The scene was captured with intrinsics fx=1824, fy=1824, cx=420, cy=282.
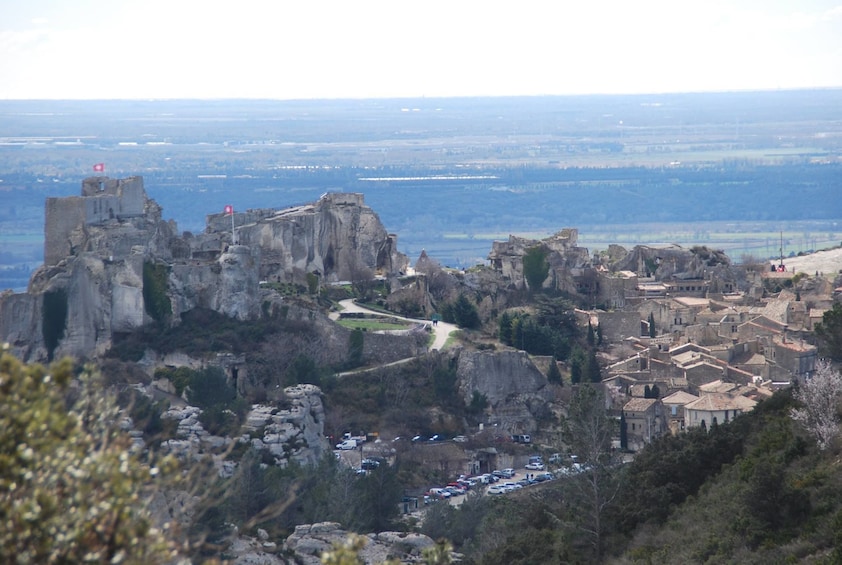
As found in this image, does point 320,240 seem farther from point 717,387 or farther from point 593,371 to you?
point 717,387

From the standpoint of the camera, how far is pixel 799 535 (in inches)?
850

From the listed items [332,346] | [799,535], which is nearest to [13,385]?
[799,535]

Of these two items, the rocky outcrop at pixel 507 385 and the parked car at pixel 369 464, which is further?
the rocky outcrop at pixel 507 385

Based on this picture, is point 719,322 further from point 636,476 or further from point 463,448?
point 636,476

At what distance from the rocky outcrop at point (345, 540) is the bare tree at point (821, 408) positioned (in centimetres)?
602

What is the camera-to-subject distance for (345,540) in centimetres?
2777

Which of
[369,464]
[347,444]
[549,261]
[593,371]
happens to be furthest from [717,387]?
[549,261]

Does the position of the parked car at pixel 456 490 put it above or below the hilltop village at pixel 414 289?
below

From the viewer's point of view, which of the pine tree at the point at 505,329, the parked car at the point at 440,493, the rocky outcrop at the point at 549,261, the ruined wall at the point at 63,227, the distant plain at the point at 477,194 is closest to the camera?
the parked car at the point at 440,493

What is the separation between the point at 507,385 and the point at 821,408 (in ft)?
45.6

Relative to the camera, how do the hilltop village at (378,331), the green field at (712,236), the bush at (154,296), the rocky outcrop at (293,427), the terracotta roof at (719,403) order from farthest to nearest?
1. the green field at (712,236)
2. the bush at (154,296)
3. the hilltop village at (378,331)
4. the terracotta roof at (719,403)
5. the rocky outcrop at (293,427)

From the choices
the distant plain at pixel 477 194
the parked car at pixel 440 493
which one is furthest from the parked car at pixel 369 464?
the distant plain at pixel 477 194

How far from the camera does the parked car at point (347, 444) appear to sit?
118ft

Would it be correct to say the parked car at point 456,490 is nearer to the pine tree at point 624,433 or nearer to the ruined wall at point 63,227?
the pine tree at point 624,433
